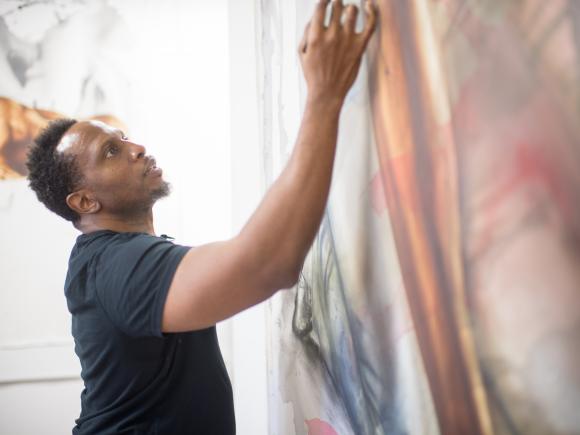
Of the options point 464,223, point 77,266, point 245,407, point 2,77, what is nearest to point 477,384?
point 464,223

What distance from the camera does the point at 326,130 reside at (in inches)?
28.5

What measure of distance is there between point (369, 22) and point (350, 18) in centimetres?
3

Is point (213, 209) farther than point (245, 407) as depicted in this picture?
Yes

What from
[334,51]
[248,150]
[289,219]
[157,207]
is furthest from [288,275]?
[157,207]

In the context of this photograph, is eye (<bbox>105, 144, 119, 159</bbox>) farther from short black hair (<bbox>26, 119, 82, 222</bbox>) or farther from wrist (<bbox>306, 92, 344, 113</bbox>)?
wrist (<bbox>306, 92, 344, 113</bbox>)

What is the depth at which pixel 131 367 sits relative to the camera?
97 cm

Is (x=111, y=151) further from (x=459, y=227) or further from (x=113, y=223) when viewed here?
(x=459, y=227)

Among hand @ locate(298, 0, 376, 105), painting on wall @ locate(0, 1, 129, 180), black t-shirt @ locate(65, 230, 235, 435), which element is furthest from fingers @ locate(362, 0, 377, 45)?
painting on wall @ locate(0, 1, 129, 180)

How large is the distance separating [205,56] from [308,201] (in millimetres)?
1782

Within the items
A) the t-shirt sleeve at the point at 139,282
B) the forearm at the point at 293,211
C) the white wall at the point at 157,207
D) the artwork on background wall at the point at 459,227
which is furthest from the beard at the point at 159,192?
the white wall at the point at 157,207

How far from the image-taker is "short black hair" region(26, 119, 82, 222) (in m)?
1.12

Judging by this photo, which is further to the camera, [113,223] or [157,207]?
[157,207]

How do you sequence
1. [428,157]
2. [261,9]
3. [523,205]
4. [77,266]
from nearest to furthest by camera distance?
[523,205] < [428,157] < [77,266] < [261,9]

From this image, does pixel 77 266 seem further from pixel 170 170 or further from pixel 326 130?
pixel 170 170
